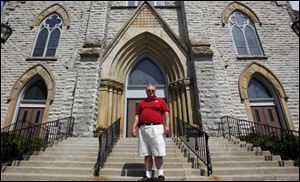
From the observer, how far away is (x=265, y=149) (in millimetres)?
6062

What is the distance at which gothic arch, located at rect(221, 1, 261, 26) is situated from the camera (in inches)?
451

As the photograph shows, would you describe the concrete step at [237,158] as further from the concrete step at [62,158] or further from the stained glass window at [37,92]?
the stained glass window at [37,92]

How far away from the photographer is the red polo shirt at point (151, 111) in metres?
3.81

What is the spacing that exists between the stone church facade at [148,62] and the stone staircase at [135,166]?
7.25ft

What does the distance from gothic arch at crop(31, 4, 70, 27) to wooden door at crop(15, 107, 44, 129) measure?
198 inches

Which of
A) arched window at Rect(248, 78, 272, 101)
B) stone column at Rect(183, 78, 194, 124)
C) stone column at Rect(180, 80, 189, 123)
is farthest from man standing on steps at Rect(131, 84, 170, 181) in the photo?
arched window at Rect(248, 78, 272, 101)

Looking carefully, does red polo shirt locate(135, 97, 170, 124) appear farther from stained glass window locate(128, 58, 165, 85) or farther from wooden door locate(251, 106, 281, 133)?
wooden door locate(251, 106, 281, 133)

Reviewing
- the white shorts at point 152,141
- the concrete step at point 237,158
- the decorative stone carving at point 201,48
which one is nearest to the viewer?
the white shorts at point 152,141

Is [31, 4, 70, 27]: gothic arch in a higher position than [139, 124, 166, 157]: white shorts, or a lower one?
higher

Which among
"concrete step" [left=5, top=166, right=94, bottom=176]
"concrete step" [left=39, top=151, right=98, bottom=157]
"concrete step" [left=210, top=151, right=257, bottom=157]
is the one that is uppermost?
"concrete step" [left=39, top=151, right=98, bottom=157]

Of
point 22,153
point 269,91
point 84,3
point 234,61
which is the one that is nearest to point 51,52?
point 84,3

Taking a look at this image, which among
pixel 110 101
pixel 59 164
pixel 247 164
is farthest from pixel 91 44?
pixel 247 164

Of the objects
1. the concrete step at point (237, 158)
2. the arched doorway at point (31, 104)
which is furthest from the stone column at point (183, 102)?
the arched doorway at point (31, 104)

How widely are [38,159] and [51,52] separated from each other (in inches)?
281
